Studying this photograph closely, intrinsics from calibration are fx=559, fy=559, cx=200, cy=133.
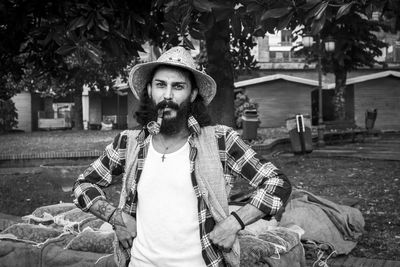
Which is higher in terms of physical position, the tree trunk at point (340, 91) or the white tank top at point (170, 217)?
the tree trunk at point (340, 91)

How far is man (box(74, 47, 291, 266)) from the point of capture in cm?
265

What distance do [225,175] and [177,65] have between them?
1.98ft

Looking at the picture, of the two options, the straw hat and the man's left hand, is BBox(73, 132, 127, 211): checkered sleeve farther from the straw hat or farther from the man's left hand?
the man's left hand

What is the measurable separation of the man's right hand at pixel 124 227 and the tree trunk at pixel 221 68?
3.94 m

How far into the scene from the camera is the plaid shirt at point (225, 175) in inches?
103

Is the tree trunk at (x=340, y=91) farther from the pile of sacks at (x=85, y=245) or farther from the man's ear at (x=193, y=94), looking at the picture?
the man's ear at (x=193, y=94)

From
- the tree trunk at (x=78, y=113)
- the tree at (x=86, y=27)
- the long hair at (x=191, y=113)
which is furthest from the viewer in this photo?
the tree trunk at (x=78, y=113)

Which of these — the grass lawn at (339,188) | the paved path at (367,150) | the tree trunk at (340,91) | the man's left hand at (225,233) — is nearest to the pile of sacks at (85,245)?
the grass lawn at (339,188)

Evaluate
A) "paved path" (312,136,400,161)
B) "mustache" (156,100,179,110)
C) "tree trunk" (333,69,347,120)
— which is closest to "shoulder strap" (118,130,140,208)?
"mustache" (156,100,179,110)

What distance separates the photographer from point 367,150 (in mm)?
18844

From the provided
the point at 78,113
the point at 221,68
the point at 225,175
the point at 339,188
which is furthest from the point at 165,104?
the point at 78,113

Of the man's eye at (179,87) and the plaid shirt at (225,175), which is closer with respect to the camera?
the plaid shirt at (225,175)

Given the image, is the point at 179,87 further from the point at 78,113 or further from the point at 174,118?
the point at 78,113

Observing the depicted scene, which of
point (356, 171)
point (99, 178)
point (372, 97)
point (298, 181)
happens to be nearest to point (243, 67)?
point (298, 181)
